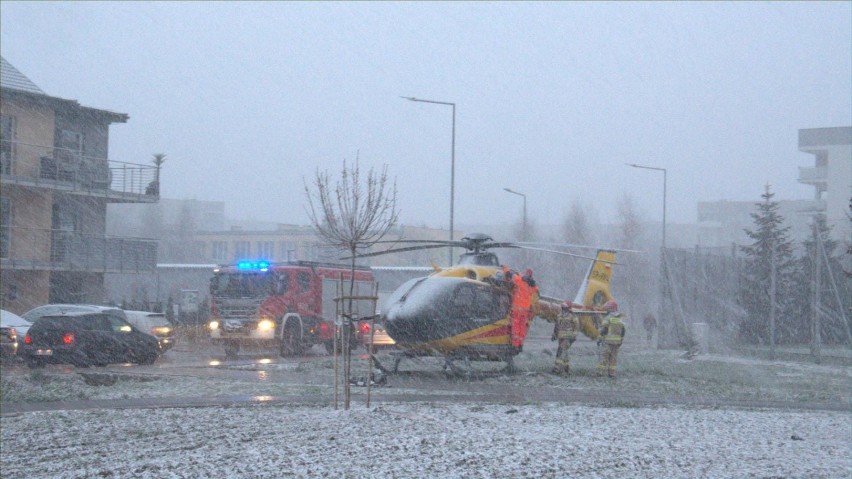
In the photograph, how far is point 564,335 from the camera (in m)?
19.6

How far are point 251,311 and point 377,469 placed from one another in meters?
20.0

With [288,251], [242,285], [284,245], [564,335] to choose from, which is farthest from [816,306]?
[284,245]

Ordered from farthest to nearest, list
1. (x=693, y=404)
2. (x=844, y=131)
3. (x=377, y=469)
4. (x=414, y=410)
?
(x=844, y=131)
(x=693, y=404)
(x=414, y=410)
(x=377, y=469)

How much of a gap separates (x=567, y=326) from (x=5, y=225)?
23.1 metres

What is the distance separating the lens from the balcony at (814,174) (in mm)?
32209

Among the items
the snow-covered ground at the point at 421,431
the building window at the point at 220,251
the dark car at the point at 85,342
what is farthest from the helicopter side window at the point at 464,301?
the building window at the point at 220,251

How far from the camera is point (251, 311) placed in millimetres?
27797

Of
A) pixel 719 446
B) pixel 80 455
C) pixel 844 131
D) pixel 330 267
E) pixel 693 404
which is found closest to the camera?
Answer: pixel 80 455

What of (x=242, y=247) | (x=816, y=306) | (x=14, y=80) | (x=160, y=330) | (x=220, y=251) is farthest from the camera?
(x=220, y=251)

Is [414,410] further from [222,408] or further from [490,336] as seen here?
[490,336]

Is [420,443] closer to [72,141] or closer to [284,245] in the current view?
[72,141]

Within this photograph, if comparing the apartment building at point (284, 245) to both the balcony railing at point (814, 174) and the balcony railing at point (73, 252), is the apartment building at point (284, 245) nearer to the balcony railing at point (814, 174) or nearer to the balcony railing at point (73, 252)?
the balcony railing at point (73, 252)

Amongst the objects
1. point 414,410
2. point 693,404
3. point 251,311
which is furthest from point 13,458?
point 251,311

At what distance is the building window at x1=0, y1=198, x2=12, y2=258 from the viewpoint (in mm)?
33188
